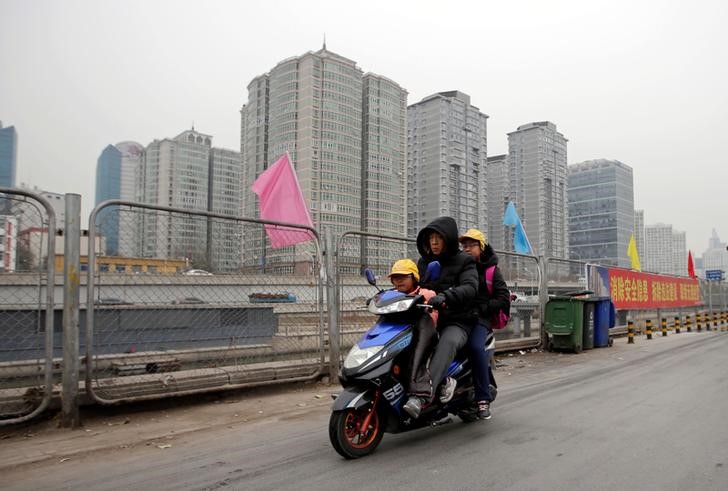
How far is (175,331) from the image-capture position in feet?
19.0

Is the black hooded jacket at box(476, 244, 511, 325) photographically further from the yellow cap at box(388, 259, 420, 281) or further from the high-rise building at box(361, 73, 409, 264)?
the high-rise building at box(361, 73, 409, 264)

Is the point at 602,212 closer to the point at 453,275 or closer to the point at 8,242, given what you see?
the point at 453,275

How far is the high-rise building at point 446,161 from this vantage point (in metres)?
75.2

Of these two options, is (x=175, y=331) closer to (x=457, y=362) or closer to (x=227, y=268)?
(x=227, y=268)

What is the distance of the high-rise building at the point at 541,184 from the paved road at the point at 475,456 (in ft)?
228

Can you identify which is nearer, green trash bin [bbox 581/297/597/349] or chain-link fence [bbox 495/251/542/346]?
chain-link fence [bbox 495/251/542/346]

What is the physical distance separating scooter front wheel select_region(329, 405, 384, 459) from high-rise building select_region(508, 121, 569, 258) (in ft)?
234

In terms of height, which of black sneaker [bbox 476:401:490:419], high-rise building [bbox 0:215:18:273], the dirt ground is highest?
high-rise building [bbox 0:215:18:273]

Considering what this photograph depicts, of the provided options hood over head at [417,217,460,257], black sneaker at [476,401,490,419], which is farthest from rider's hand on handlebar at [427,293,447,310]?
black sneaker at [476,401,490,419]

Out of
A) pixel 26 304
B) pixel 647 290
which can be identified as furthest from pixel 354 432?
pixel 647 290

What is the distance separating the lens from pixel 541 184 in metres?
74.3

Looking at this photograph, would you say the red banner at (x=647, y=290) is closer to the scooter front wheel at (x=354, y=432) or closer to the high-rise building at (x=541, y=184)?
the scooter front wheel at (x=354, y=432)

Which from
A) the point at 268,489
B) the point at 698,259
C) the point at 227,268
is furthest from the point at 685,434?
the point at 698,259

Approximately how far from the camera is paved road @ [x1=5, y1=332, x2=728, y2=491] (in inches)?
138
